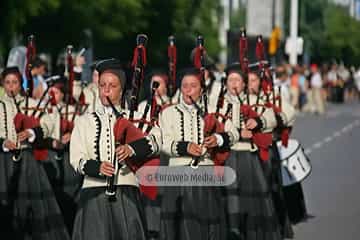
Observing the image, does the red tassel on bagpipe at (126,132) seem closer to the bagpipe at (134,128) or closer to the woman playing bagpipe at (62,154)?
the bagpipe at (134,128)

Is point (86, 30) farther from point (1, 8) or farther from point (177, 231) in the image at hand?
point (177, 231)

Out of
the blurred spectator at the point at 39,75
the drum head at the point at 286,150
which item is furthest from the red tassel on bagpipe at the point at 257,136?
the blurred spectator at the point at 39,75

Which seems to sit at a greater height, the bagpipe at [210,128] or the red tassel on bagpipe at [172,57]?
the red tassel on bagpipe at [172,57]

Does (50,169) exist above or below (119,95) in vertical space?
below

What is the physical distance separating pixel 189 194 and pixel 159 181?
1002 mm

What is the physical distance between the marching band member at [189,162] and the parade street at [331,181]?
2.61 meters

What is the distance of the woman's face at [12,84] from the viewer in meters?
10.4

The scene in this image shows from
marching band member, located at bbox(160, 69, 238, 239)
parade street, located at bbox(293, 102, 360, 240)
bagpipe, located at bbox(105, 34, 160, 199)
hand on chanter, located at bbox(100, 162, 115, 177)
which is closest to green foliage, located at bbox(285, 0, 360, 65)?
parade street, located at bbox(293, 102, 360, 240)

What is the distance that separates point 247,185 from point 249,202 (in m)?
0.16

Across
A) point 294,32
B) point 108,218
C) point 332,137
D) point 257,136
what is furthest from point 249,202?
point 294,32

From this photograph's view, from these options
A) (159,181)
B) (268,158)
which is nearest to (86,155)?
(159,181)

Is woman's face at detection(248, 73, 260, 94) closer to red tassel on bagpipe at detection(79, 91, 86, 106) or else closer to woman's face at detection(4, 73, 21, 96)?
red tassel on bagpipe at detection(79, 91, 86, 106)

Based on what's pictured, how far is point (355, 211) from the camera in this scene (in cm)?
1360

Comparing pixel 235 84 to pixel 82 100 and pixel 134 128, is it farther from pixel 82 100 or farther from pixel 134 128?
pixel 134 128
